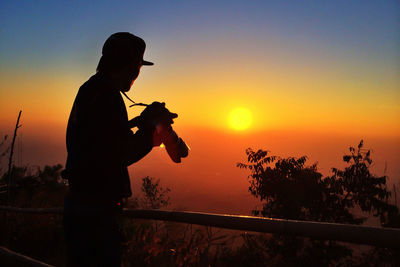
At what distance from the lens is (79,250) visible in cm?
168

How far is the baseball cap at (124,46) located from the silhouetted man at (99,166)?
0.56 feet

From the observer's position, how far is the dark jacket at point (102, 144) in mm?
1637

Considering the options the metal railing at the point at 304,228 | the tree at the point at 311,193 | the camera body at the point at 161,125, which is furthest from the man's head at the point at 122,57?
the tree at the point at 311,193

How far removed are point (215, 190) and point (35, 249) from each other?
156 m

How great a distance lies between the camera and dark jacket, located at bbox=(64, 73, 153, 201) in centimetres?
164

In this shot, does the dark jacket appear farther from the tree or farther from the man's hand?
the tree

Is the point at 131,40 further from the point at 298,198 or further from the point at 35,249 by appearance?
the point at 298,198

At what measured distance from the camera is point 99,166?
1.64m

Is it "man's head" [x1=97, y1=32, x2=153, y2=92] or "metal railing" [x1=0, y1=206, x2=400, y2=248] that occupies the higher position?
"man's head" [x1=97, y1=32, x2=153, y2=92]

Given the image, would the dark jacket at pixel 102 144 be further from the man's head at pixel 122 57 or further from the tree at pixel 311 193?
the tree at pixel 311 193

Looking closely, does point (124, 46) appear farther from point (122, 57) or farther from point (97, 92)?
point (97, 92)

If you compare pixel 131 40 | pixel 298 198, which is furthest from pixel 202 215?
pixel 298 198

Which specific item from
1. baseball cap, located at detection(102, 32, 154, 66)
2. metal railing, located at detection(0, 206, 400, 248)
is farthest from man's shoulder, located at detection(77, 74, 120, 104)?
metal railing, located at detection(0, 206, 400, 248)

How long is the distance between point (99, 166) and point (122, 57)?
65cm
